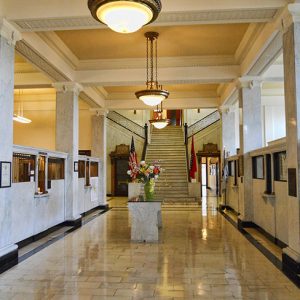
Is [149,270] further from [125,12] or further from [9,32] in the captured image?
[9,32]

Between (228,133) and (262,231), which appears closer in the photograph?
(262,231)

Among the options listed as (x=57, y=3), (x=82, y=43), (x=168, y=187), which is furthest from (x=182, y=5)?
(x=168, y=187)

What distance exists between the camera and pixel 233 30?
6969 millimetres

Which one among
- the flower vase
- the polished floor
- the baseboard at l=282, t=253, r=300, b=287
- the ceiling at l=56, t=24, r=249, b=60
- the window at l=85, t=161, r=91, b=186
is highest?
the ceiling at l=56, t=24, r=249, b=60

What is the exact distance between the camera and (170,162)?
56.6 ft

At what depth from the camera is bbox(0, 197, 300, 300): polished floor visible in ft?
13.5

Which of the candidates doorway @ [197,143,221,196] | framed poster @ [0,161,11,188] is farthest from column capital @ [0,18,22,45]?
doorway @ [197,143,221,196]

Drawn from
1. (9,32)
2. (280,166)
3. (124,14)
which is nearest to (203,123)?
(280,166)

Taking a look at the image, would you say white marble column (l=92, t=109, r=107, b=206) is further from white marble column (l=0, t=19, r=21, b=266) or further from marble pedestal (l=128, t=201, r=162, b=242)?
white marble column (l=0, t=19, r=21, b=266)

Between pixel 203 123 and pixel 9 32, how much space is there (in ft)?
47.5

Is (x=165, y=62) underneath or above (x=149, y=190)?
above

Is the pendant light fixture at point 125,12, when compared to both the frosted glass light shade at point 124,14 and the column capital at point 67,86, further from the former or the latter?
the column capital at point 67,86

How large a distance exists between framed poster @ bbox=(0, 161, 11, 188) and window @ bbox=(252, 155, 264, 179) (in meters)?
5.26

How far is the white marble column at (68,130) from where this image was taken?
892 cm
